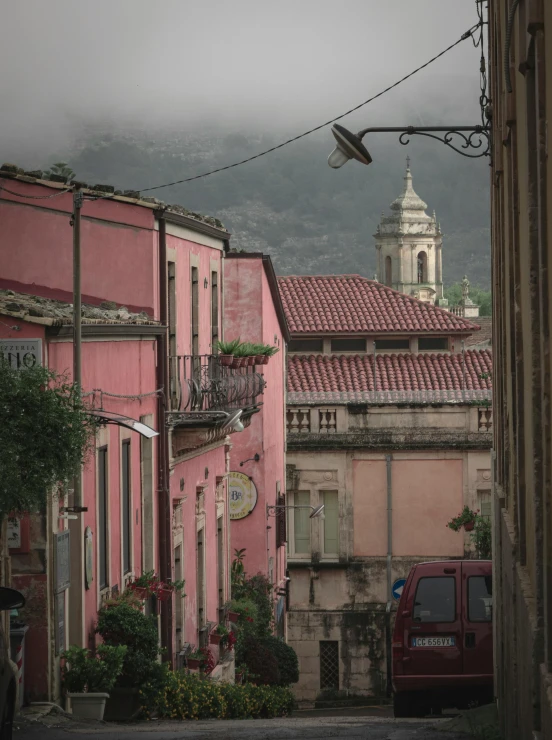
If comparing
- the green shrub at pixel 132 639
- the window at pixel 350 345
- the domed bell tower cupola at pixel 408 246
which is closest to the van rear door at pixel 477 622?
the green shrub at pixel 132 639

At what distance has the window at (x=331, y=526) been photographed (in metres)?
41.6

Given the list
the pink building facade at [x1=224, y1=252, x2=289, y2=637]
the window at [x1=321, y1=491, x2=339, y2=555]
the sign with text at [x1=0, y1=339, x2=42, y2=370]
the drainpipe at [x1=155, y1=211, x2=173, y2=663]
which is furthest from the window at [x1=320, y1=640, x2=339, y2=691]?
the sign with text at [x1=0, y1=339, x2=42, y2=370]

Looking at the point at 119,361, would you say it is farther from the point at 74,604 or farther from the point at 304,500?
the point at 304,500

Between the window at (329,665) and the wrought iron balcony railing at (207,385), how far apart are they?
15641 millimetres

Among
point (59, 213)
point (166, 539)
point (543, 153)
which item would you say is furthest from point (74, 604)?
point (543, 153)

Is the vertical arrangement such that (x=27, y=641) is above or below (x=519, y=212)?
below

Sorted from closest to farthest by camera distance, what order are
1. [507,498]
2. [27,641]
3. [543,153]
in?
[543,153] < [507,498] < [27,641]

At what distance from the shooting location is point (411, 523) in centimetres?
4138

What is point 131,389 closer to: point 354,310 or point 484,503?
point 484,503

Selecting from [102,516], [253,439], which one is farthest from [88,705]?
[253,439]

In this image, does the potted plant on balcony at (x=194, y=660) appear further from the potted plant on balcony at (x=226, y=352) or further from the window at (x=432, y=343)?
the window at (x=432, y=343)

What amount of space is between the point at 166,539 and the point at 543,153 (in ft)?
50.4

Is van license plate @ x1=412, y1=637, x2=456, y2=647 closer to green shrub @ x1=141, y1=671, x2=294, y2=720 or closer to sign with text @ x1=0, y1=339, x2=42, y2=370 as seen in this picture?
green shrub @ x1=141, y1=671, x2=294, y2=720

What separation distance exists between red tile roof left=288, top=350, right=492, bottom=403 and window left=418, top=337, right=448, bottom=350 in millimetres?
609
